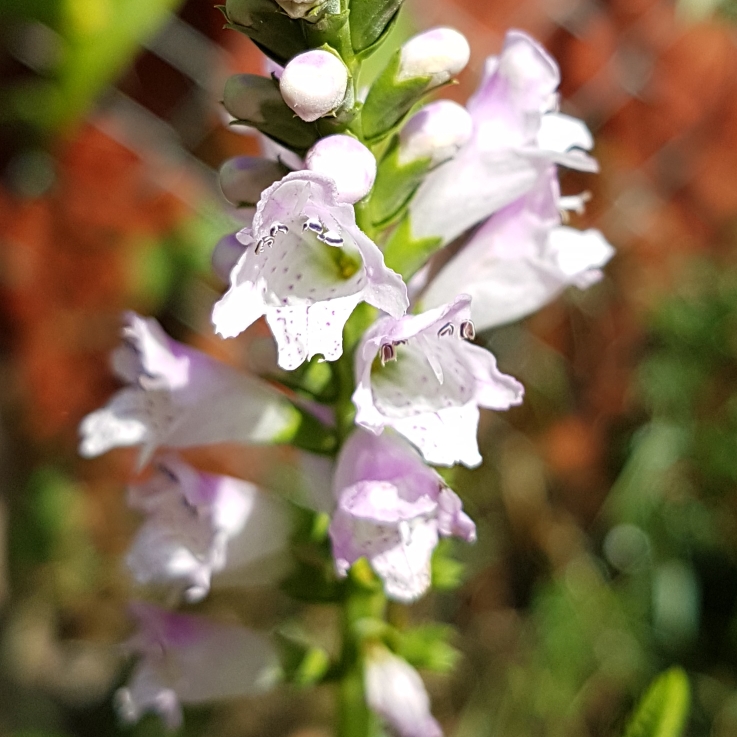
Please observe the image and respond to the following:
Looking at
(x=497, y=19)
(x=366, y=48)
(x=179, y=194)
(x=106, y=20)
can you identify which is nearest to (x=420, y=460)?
(x=366, y=48)

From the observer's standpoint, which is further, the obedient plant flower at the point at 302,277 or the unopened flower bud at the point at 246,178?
the unopened flower bud at the point at 246,178

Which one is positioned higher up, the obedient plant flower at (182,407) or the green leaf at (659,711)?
the green leaf at (659,711)

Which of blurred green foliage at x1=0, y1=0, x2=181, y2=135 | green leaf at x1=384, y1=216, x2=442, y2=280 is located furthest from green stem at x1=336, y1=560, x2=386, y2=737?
blurred green foliage at x1=0, y1=0, x2=181, y2=135

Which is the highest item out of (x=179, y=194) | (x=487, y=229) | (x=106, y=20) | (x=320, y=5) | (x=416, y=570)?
(x=320, y=5)

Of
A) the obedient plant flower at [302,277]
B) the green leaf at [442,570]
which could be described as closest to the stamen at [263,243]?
the obedient plant flower at [302,277]

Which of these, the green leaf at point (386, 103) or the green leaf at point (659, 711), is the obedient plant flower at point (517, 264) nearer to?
the green leaf at point (386, 103)

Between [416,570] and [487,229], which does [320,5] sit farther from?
[416,570]
